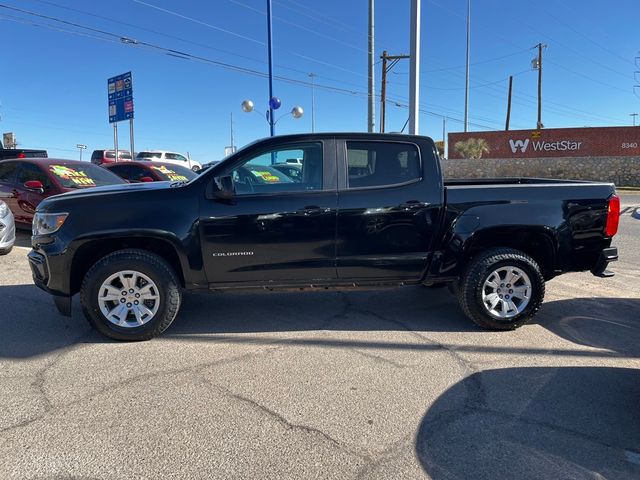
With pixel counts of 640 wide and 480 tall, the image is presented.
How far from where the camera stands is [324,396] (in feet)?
10.7

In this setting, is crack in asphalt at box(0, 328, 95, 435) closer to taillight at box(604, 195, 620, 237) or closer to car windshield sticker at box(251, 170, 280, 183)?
car windshield sticker at box(251, 170, 280, 183)

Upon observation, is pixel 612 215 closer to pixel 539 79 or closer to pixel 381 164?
pixel 381 164

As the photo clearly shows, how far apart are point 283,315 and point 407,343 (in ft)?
4.61

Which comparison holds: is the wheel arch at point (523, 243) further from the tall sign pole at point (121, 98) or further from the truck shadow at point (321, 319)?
the tall sign pole at point (121, 98)

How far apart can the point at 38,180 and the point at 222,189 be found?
628cm

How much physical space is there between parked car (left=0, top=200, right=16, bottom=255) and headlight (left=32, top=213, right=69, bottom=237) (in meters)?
3.90

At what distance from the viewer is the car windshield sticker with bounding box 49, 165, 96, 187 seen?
8625 mm

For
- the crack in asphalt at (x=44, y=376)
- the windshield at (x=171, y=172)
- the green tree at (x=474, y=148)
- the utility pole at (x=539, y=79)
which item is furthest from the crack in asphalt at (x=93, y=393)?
the utility pole at (x=539, y=79)

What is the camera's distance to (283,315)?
196 inches

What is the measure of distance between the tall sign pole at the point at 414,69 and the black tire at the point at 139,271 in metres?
→ 6.86

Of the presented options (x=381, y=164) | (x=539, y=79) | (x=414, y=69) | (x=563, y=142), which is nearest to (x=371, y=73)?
(x=414, y=69)

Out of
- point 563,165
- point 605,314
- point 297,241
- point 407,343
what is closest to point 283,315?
point 297,241

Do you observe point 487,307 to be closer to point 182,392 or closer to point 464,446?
point 464,446

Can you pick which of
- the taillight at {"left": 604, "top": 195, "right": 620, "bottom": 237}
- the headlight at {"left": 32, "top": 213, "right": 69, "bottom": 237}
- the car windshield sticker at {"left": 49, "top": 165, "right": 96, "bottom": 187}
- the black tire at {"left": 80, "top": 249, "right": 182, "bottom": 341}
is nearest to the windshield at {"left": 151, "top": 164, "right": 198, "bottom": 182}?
the car windshield sticker at {"left": 49, "top": 165, "right": 96, "bottom": 187}
